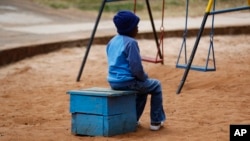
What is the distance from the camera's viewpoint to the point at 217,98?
9.27 m

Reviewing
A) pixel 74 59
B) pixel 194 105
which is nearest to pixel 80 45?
pixel 74 59

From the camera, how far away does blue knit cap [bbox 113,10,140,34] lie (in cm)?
723

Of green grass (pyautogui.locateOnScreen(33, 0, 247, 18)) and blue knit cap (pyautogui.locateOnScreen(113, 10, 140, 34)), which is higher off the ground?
blue knit cap (pyautogui.locateOnScreen(113, 10, 140, 34))

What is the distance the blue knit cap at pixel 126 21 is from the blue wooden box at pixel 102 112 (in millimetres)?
623

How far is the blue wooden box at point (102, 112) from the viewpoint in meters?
6.96

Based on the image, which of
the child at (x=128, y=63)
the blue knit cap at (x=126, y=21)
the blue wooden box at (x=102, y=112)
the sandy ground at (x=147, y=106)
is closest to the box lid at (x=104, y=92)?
the blue wooden box at (x=102, y=112)

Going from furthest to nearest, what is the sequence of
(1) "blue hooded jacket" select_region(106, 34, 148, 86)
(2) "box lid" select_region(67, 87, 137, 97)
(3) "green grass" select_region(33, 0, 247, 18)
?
(3) "green grass" select_region(33, 0, 247, 18), (1) "blue hooded jacket" select_region(106, 34, 148, 86), (2) "box lid" select_region(67, 87, 137, 97)

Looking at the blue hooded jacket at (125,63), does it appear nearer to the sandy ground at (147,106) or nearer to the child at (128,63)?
the child at (128,63)

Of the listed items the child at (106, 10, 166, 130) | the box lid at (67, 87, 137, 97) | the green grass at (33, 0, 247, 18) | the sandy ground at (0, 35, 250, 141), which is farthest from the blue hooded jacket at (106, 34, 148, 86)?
the green grass at (33, 0, 247, 18)

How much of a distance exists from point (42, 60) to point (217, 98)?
4.79 m

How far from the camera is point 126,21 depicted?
23.8 feet

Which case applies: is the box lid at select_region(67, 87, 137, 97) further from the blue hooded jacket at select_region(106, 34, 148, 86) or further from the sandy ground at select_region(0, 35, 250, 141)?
the sandy ground at select_region(0, 35, 250, 141)

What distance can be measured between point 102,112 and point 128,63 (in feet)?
1.89

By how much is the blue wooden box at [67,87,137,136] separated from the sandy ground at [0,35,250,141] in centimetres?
9
